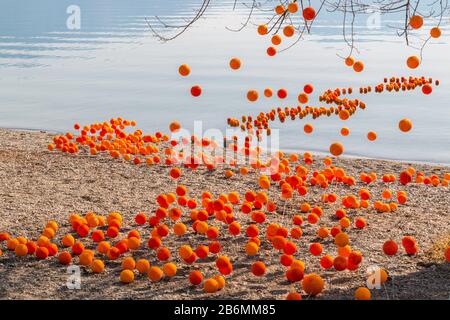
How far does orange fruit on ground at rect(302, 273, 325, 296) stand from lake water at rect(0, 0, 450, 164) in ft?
21.3

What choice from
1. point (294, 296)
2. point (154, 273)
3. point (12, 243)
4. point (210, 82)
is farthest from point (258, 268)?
point (210, 82)

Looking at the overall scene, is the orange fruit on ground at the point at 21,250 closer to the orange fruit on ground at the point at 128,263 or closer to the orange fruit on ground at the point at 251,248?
the orange fruit on ground at the point at 128,263

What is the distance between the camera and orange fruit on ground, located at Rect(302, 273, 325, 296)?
542 centimetres

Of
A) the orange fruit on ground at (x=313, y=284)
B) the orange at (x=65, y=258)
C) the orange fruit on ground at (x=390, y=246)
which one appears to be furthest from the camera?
the orange at (x=65, y=258)

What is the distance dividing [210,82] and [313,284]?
1414cm

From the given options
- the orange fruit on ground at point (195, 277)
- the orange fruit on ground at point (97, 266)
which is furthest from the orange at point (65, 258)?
the orange fruit on ground at point (195, 277)

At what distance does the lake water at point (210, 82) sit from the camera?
1330 centimetres

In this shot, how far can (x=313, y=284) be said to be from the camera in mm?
5430

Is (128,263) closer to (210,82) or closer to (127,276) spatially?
(127,276)

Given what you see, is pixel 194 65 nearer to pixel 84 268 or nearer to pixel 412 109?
pixel 412 109

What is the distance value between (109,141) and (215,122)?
8.96ft

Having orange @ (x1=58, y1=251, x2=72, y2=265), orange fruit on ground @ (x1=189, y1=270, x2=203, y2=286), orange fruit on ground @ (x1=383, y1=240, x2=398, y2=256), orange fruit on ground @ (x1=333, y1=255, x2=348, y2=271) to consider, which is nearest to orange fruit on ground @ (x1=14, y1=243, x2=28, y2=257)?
orange @ (x1=58, y1=251, x2=72, y2=265)

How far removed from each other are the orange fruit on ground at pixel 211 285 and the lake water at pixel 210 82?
6626 millimetres

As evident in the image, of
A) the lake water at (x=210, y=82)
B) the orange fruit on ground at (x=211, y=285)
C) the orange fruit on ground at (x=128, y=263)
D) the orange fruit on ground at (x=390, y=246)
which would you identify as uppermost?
the lake water at (x=210, y=82)
